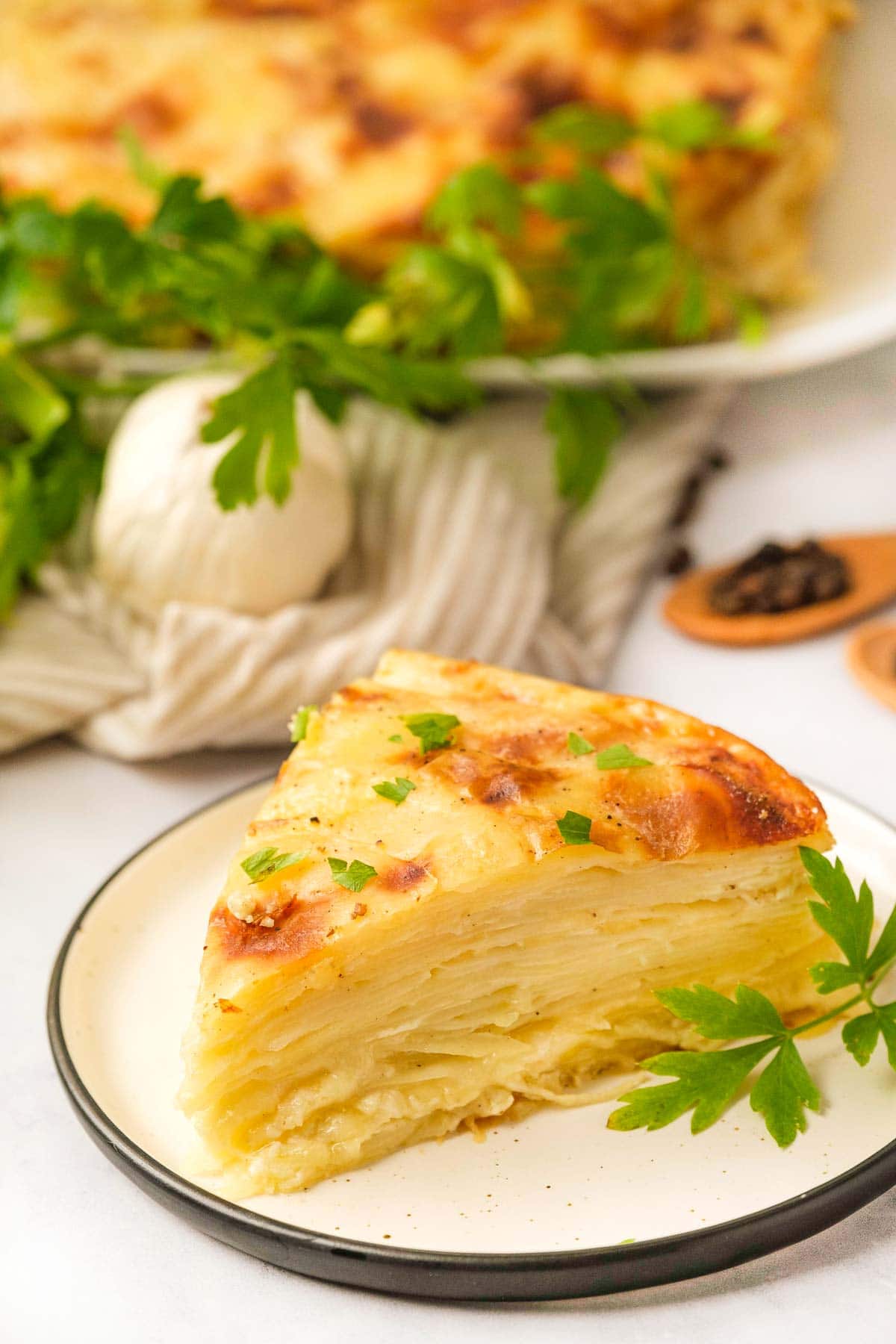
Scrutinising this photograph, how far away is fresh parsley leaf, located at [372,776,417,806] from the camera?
169cm

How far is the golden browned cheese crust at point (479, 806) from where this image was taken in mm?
1569

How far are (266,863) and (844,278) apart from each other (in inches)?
94.0

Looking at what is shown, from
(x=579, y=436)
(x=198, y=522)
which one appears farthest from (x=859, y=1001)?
(x=579, y=436)

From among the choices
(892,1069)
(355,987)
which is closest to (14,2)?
(355,987)

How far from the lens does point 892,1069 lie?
62.7 inches

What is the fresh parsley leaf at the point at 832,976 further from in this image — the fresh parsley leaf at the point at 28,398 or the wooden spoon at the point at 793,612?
the fresh parsley leaf at the point at 28,398

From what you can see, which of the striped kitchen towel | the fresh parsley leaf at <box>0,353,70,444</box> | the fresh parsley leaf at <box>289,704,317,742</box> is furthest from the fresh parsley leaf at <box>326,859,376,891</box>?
the fresh parsley leaf at <box>0,353,70,444</box>

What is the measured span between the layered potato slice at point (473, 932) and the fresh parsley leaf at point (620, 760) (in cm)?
1

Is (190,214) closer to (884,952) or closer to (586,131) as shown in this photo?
(586,131)

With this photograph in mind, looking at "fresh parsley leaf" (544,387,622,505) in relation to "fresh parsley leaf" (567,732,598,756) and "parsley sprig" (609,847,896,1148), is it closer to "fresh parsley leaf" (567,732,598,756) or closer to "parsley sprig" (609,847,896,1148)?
"fresh parsley leaf" (567,732,598,756)

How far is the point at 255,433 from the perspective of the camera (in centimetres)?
239

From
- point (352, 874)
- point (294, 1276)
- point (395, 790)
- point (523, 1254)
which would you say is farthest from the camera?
point (395, 790)

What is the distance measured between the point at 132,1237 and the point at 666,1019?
0.66m

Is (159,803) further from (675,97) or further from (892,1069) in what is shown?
(675,97)
